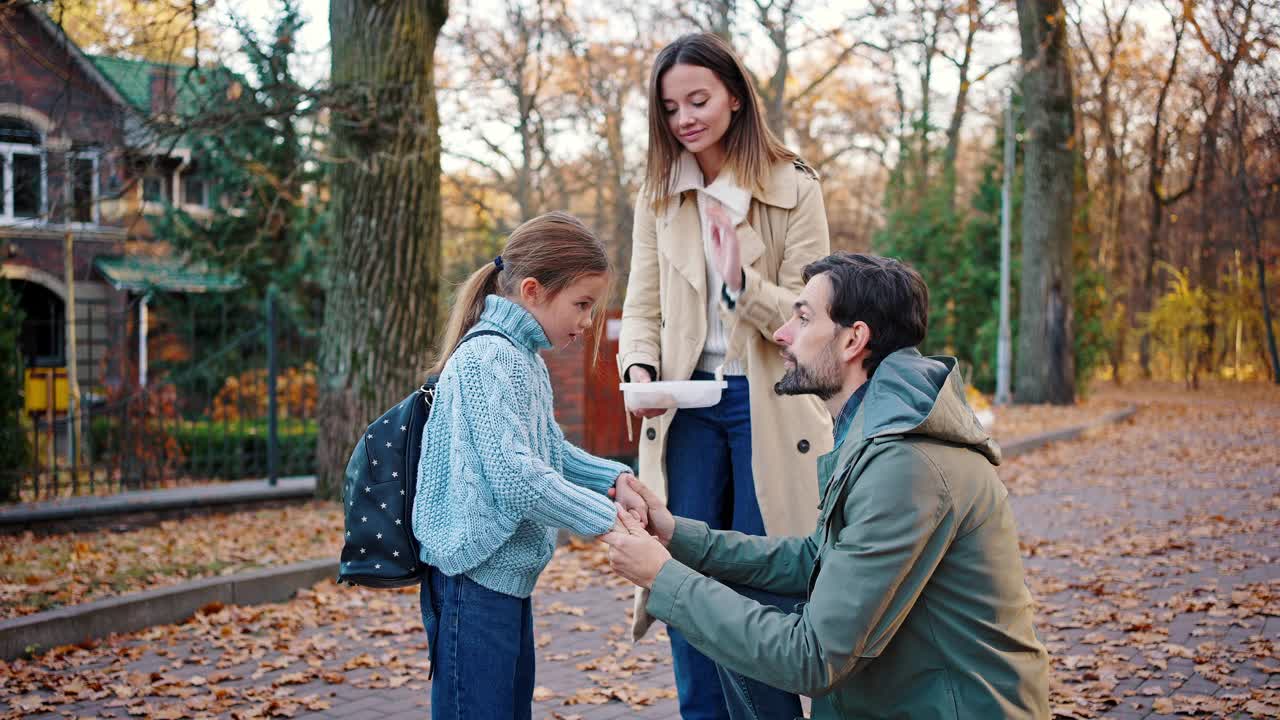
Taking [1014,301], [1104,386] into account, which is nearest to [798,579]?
[1014,301]

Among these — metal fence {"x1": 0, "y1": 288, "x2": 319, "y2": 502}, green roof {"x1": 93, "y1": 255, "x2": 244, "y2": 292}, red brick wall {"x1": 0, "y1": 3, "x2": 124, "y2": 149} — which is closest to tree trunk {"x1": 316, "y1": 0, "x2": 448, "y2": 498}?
metal fence {"x1": 0, "y1": 288, "x2": 319, "y2": 502}

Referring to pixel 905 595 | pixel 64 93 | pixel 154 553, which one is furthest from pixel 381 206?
pixel 905 595

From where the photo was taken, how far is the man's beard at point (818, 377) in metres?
2.46

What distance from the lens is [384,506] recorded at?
9.20 ft

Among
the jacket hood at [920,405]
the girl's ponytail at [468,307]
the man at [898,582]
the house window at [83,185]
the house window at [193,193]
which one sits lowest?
the man at [898,582]

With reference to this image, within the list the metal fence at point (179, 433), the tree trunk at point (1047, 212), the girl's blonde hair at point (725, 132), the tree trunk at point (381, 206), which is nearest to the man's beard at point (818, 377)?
the girl's blonde hair at point (725, 132)

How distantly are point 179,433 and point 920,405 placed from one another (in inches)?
431

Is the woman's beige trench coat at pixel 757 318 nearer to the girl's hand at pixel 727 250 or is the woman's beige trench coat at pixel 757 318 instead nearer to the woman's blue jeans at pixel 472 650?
the girl's hand at pixel 727 250

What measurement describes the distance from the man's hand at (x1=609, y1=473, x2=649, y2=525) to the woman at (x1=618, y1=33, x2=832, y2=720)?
1.03ft

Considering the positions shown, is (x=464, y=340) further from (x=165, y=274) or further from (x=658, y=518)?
(x=165, y=274)

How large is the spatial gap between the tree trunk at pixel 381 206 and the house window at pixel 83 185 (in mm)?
1780

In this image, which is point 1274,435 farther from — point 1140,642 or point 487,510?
point 487,510

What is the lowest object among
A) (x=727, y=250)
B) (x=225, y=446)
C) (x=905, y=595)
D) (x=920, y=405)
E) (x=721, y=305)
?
(x=225, y=446)

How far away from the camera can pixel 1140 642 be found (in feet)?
17.7
